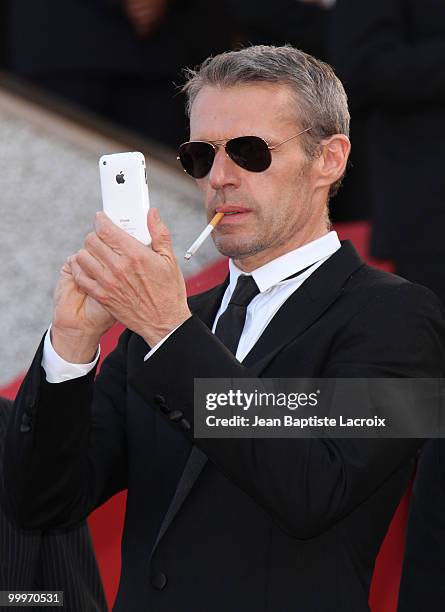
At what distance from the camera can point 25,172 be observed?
5.61 m

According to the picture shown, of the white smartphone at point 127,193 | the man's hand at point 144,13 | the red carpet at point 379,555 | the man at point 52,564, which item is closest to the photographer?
the white smartphone at point 127,193

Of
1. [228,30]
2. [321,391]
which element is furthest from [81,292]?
[228,30]

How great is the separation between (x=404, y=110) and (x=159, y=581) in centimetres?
216

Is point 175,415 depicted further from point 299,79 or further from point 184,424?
point 299,79

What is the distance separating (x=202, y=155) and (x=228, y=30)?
3026mm

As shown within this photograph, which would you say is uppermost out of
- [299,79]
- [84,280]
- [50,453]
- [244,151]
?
[299,79]

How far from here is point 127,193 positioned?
2.33 m

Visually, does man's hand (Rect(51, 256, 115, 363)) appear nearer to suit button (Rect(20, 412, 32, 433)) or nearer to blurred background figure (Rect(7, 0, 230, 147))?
suit button (Rect(20, 412, 32, 433))

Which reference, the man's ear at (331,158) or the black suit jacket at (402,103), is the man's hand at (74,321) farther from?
the black suit jacket at (402,103)

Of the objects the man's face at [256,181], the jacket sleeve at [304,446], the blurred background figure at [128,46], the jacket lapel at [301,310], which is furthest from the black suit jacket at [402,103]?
the jacket sleeve at [304,446]

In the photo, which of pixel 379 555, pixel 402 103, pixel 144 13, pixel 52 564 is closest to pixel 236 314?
pixel 52 564


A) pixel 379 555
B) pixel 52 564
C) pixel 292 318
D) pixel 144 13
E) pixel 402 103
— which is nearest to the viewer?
pixel 292 318

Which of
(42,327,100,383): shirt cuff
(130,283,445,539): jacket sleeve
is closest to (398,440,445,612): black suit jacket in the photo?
(130,283,445,539): jacket sleeve

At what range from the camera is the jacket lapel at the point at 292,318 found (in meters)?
2.38
